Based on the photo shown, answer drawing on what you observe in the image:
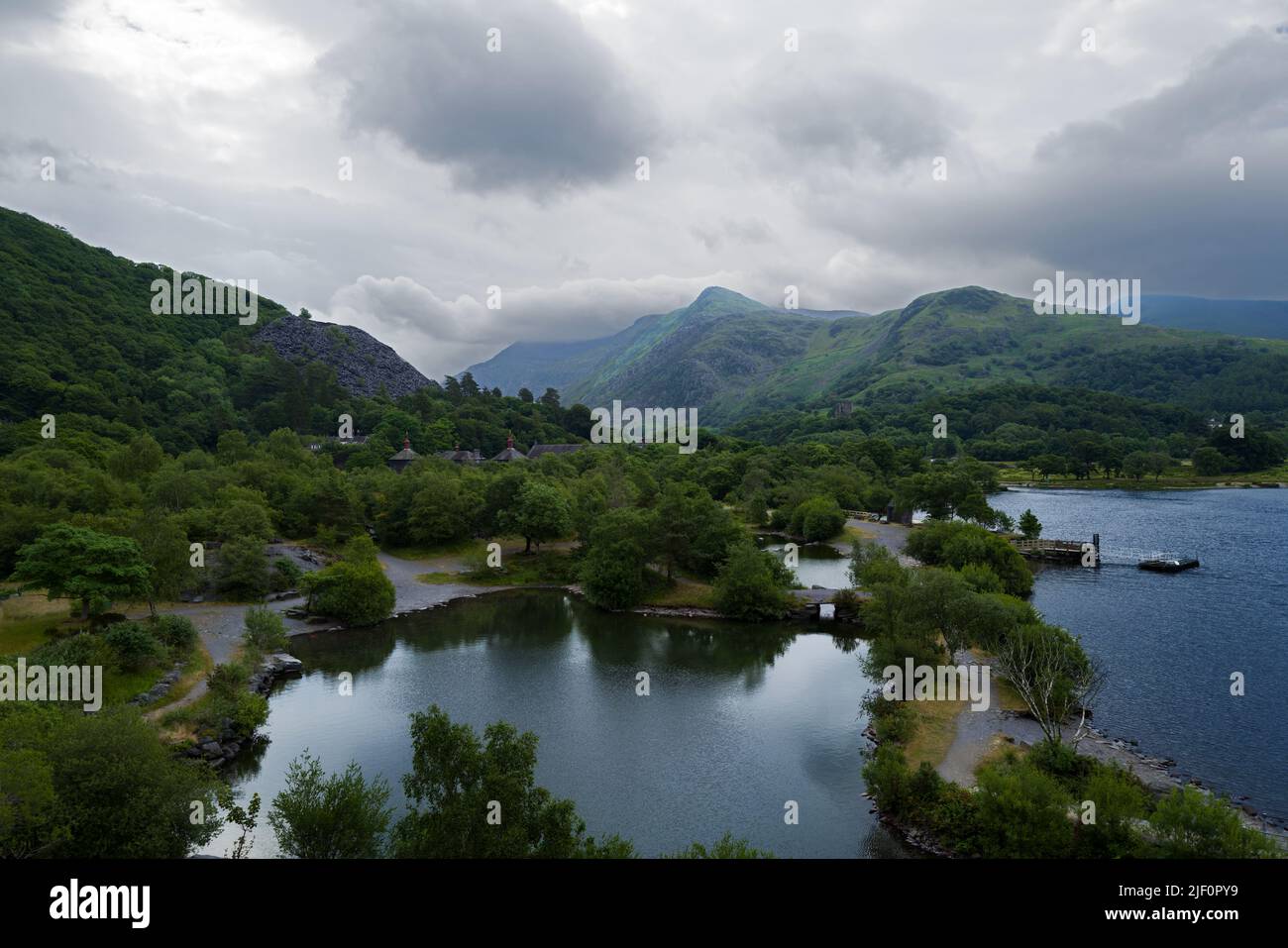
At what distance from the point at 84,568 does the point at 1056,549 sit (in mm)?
64478

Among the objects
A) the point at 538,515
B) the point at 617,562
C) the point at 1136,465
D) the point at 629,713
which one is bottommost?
the point at 629,713

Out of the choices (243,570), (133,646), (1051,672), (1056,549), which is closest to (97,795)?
(133,646)

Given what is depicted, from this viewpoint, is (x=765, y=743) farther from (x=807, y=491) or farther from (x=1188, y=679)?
(x=807, y=491)

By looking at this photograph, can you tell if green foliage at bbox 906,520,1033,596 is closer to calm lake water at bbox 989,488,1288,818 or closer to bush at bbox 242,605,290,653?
calm lake water at bbox 989,488,1288,818

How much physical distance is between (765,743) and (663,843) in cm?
791

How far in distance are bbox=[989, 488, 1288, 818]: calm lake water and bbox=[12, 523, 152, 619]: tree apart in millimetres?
41289

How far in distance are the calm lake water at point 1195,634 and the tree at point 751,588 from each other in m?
15.1

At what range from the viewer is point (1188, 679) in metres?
31.4

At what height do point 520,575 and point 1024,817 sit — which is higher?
point 520,575

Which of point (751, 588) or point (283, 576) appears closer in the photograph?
point (751, 588)

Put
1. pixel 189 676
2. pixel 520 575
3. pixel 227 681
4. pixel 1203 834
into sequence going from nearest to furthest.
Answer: pixel 1203 834
pixel 227 681
pixel 189 676
pixel 520 575

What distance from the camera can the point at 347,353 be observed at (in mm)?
148375

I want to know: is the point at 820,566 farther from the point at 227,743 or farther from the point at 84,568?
the point at 84,568
